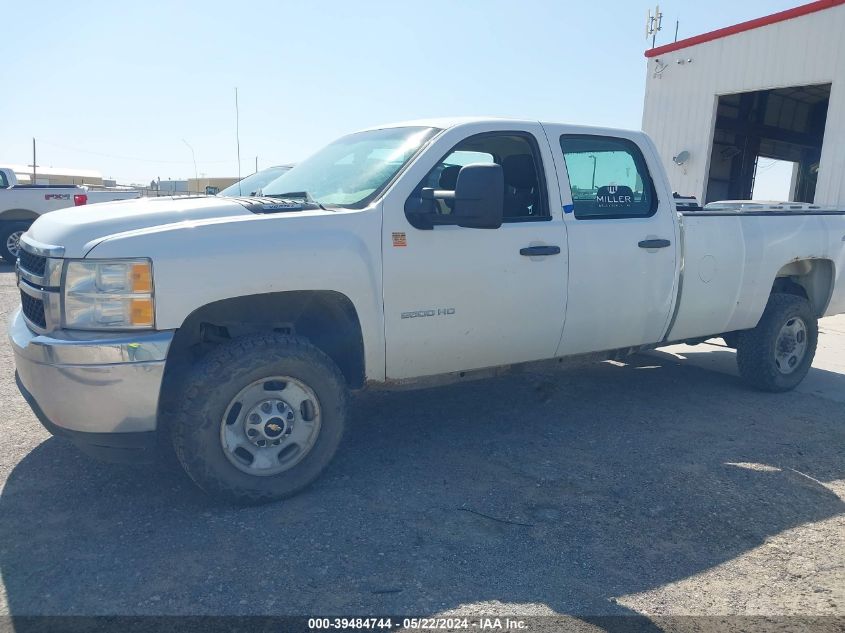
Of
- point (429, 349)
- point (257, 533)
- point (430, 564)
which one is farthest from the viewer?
point (429, 349)

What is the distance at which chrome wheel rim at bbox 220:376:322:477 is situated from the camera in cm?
342

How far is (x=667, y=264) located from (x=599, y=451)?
139cm

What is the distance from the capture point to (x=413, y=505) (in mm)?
3604

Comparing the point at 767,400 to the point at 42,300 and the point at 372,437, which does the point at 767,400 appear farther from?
the point at 42,300

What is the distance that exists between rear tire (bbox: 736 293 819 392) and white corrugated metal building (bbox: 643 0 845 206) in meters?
8.02

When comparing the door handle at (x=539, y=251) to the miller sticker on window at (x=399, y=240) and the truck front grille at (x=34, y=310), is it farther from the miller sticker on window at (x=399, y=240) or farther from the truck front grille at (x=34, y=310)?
the truck front grille at (x=34, y=310)

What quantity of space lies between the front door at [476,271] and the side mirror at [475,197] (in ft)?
0.41

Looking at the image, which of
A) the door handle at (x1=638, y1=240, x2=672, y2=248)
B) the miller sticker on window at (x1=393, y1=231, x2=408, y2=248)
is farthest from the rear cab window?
the miller sticker on window at (x1=393, y1=231, x2=408, y2=248)

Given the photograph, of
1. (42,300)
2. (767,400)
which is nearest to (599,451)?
(767,400)

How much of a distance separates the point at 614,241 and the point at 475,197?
1390 mm

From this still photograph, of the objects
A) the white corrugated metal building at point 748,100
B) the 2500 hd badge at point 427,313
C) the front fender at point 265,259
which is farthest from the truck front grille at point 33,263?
the white corrugated metal building at point 748,100

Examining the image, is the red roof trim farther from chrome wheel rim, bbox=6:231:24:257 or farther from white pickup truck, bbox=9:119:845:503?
chrome wheel rim, bbox=6:231:24:257

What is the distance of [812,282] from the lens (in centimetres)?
611

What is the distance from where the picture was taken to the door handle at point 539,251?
414cm
